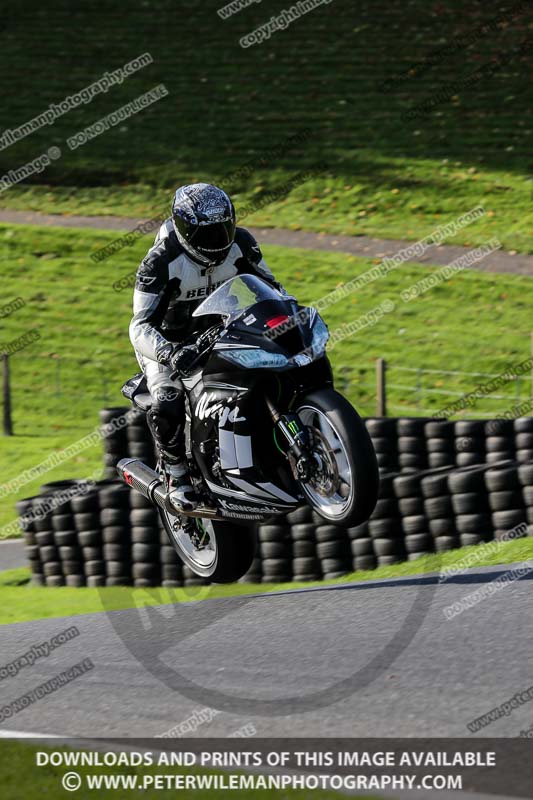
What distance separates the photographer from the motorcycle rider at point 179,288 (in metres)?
7.66

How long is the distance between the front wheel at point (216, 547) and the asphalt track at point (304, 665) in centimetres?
81

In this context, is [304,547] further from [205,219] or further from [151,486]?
[205,219]

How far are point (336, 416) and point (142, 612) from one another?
18.7 ft

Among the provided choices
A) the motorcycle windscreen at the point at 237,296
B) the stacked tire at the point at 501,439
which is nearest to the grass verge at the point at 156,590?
the stacked tire at the point at 501,439

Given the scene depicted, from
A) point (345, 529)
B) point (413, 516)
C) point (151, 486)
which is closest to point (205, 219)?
point (151, 486)

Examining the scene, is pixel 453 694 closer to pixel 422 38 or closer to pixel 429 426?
pixel 429 426

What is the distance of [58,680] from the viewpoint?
9.26m

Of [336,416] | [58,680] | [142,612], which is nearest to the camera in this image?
[336,416]

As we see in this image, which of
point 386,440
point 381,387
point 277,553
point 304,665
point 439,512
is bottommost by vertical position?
point 381,387

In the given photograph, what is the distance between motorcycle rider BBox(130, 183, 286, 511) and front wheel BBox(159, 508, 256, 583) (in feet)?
1.62

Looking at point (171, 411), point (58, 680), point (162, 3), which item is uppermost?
point (171, 411)

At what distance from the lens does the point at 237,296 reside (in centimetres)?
756

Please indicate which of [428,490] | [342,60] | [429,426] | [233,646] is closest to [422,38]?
[342,60]

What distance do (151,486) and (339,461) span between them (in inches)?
78.5
